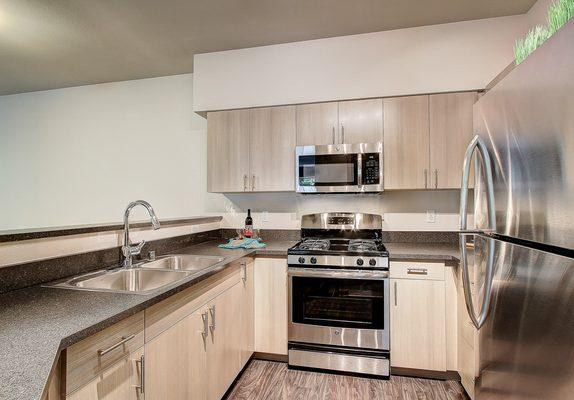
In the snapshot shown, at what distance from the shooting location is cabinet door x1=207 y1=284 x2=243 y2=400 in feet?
5.61

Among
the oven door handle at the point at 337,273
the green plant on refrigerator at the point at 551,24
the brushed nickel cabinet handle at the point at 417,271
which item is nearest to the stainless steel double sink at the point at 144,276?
the oven door handle at the point at 337,273

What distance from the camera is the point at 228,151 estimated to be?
2.73m

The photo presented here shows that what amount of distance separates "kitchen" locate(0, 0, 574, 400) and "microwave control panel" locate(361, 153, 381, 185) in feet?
0.06

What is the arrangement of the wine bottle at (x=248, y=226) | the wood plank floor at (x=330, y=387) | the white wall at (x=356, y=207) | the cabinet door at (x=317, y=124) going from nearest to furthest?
the wood plank floor at (x=330, y=387)
the cabinet door at (x=317, y=124)
the white wall at (x=356, y=207)
the wine bottle at (x=248, y=226)

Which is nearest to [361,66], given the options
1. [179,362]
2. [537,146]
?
[537,146]

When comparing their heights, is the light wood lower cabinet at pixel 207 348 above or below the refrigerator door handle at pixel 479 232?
below

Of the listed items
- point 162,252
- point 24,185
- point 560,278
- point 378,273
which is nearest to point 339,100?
point 378,273

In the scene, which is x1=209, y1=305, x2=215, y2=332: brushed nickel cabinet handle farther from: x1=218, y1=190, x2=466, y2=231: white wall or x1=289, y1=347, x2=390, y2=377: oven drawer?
x1=218, y1=190, x2=466, y2=231: white wall

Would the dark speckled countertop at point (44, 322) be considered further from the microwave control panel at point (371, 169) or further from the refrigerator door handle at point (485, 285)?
the microwave control panel at point (371, 169)

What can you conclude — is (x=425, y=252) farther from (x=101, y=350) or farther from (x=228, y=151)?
(x=101, y=350)

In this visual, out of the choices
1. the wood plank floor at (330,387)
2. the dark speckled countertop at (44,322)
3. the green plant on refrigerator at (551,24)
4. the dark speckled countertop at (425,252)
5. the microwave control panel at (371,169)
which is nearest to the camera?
the dark speckled countertop at (44,322)

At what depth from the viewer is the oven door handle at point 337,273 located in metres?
2.14

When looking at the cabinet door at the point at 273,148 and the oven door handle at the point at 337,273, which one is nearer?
the oven door handle at the point at 337,273

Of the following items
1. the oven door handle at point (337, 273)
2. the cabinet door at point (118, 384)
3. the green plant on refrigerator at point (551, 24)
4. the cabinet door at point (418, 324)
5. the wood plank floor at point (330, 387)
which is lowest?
the wood plank floor at point (330, 387)
